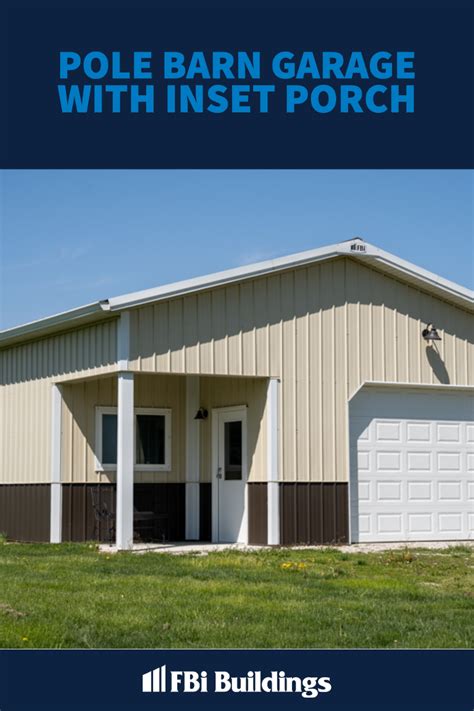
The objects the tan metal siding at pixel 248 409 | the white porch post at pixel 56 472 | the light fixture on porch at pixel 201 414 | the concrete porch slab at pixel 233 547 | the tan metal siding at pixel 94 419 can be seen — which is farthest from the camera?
the light fixture on porch at pixel 201 414

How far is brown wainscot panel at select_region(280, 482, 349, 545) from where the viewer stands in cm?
1742

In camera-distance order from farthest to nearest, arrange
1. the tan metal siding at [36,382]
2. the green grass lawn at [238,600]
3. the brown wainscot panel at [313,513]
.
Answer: the brown wainscot panel at [313,513], the tan metal siding at [36,382], the green grass lawn at [238,600]

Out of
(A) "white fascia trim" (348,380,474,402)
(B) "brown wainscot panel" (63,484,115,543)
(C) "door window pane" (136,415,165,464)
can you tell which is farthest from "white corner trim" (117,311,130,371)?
(A) "white fascia trim" (348,380,474,402)

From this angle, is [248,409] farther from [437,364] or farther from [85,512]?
[437,364]

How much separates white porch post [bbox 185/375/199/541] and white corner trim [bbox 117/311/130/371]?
348 cm

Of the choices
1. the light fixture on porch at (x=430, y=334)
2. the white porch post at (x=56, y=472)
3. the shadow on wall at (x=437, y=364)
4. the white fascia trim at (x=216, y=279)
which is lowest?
the white porch post at (x=56, y=472)

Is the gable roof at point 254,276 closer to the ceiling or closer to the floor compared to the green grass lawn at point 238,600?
closer to the ceiling

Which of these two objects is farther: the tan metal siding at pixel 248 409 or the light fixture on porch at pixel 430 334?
the light fixture on porch at pixel 430 334

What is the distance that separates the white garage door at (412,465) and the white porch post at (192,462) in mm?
2859

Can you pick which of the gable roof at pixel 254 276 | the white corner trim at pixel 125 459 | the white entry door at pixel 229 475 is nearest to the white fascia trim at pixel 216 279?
the gable roof at pixel 254 276

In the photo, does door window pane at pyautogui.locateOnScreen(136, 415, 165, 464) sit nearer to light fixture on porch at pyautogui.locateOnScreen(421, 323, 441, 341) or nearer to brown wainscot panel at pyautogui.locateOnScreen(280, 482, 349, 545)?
brown wainscot panel at pyautogui.locateOnScreen(280, 482, 349, 545)

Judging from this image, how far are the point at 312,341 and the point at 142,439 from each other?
348 cm

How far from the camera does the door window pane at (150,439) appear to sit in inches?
755

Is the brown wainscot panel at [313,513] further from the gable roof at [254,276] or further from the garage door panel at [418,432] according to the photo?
the gable roof at [254,276]
